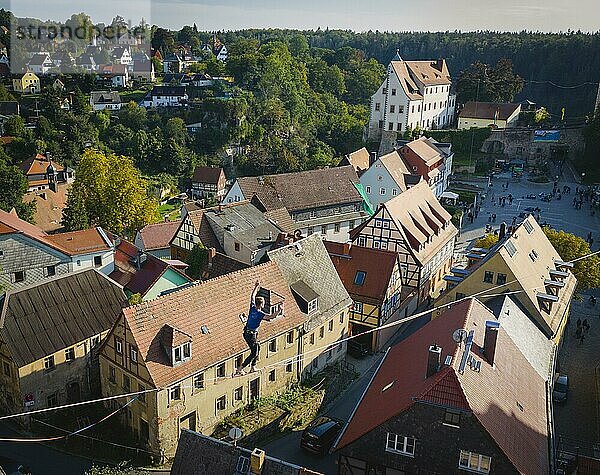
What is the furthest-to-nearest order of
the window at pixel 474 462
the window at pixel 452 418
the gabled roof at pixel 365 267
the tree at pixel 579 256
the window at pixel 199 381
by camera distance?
the tree at pixel 579 256, the gabled roof at pixel 365 267, the window at pixel 199 381, the window at pixel 452 418, the window at pixel 474 462

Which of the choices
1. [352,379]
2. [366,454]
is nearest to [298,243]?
[352,379]

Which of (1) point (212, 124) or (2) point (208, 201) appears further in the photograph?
(1) point (212, 124)

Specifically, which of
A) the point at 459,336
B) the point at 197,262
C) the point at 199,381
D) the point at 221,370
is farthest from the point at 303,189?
the point at 459,336

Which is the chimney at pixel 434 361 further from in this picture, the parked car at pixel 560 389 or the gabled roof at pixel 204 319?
the parked car at pixel 560 389

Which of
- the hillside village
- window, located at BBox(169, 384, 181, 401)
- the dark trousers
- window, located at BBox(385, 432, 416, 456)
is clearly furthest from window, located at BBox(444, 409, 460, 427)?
window, located at BBox(169, 384, 181, 401)

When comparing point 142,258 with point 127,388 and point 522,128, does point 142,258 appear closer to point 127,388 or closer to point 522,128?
point 127,388

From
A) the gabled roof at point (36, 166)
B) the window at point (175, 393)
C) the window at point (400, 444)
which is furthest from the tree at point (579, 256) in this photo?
the gabled roof at point (36, 166)
